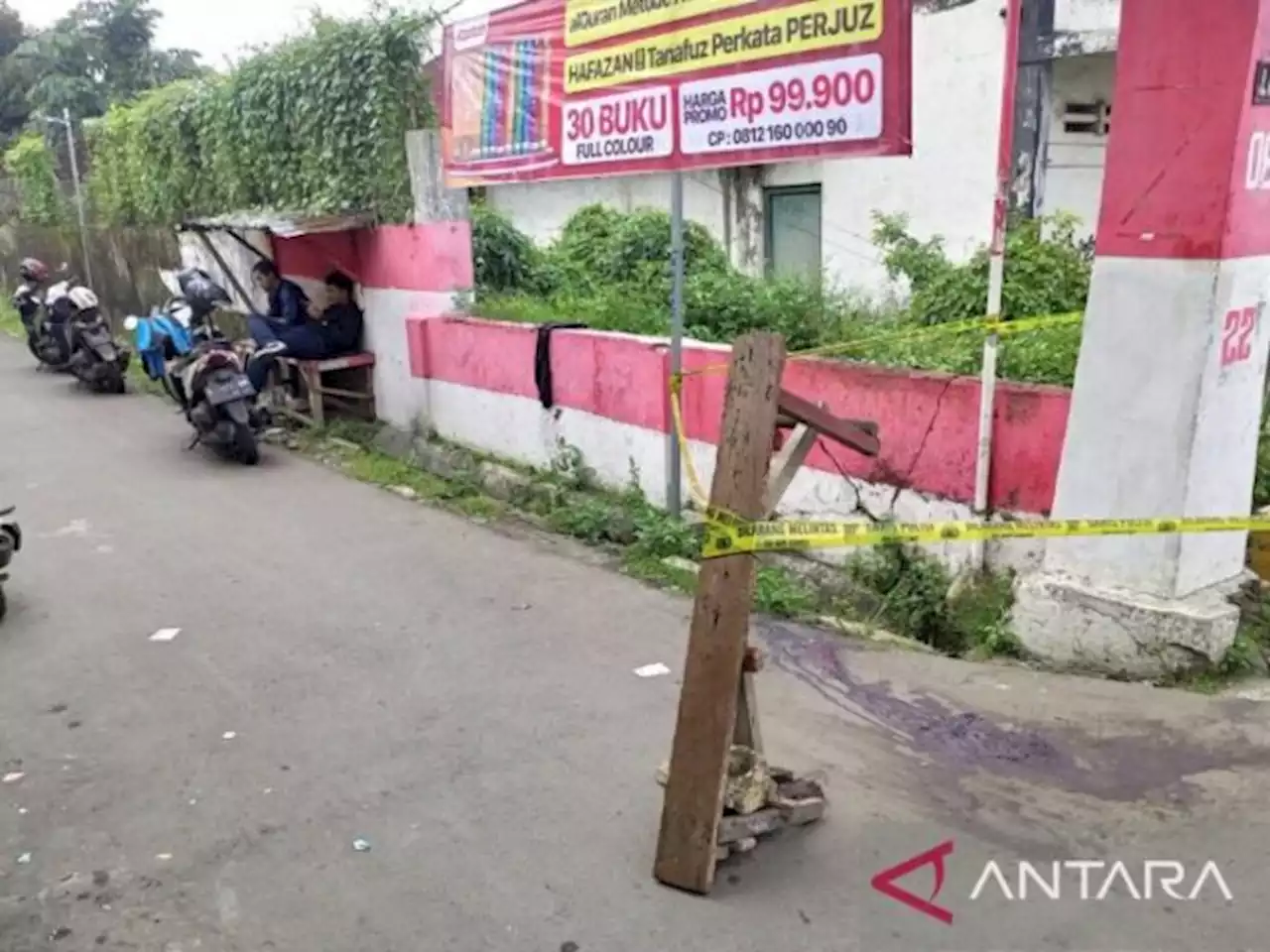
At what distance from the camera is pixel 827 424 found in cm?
326

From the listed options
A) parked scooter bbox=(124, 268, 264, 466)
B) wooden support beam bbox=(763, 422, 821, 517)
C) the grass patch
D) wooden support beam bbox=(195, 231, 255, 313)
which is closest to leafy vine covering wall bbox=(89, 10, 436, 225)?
wooden support beam bbox=(195, 231, 255, 313)

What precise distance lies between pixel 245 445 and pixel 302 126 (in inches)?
124

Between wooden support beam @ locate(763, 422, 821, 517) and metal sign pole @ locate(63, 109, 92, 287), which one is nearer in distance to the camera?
wooden support beam @ locate(763, 422, 821, 517)

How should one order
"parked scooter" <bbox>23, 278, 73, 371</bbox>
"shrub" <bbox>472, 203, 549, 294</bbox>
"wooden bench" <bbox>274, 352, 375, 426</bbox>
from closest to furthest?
1. "wooden bench" <bbox>274, 352, 375, 426</bbox>
2. "shrub" <bbox>472, 203, 549, 294</bbox>
3. "parked scooter" <bbox>23, 278, 73, 371</bbox>

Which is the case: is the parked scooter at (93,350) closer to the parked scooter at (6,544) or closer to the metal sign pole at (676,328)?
the parked scooter at (6,544)

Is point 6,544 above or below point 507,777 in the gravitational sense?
above

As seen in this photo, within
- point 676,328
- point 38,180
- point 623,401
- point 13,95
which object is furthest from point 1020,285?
point 13,95

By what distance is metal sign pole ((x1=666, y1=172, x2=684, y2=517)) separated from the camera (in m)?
6.42

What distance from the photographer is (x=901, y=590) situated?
5453mm

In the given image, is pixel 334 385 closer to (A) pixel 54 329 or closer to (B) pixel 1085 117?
(A) pixel 54 329

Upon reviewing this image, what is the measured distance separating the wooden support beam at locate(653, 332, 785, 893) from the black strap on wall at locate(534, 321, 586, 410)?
4.78 m

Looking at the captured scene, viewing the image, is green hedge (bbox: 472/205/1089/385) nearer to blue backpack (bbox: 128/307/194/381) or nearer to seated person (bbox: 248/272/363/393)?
seated person (bbox: 248/272/363/393)

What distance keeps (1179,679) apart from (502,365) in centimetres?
532

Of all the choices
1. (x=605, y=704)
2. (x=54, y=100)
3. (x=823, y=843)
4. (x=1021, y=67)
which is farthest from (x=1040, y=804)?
(x=54, y=100)
